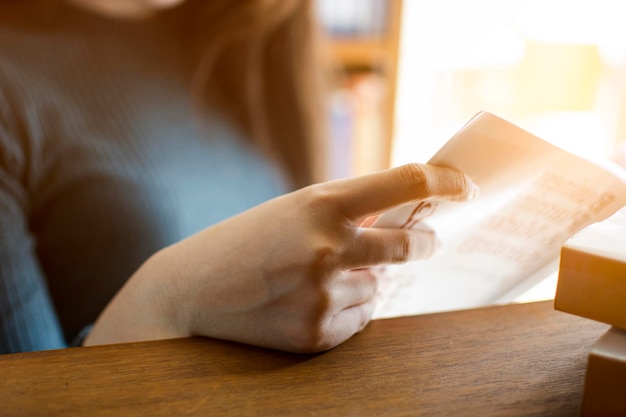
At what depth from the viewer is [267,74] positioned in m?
1.16

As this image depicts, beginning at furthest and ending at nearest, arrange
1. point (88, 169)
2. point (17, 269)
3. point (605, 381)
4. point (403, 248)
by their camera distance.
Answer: point (88, 169)
point (17, 269)
point (403, 248)
point (605, 381)

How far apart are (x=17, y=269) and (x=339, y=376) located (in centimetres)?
51

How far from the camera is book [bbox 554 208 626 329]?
29cm

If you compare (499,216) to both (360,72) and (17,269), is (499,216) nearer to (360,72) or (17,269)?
(17,269)

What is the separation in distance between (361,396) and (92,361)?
6.1 inches

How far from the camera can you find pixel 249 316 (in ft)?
1.27

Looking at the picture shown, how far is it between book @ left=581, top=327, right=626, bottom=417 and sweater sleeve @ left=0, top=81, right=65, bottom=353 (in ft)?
1.91

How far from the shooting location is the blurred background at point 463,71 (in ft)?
6.23

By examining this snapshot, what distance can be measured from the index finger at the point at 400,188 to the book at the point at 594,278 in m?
0.08

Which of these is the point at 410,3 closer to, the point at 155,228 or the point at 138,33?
the point at 138,33

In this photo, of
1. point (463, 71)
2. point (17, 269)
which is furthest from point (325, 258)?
point (463, 71)

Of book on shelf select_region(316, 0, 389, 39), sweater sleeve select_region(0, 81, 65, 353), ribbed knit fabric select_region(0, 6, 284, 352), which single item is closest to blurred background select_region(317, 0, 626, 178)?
book on shelf select_region(316, 0, 389, 39)

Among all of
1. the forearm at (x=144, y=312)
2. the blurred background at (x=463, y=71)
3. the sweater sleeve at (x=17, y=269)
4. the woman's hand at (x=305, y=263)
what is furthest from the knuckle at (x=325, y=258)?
the blurred background at (x=463, y=71)

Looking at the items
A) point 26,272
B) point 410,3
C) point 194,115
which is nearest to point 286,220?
point 26,272
